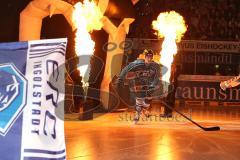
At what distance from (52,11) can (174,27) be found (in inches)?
155

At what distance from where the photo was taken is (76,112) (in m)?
14.3

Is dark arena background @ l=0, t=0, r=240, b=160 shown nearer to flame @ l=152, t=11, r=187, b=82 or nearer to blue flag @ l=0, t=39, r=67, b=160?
flame @ l=152, t=11, r=187, b=82

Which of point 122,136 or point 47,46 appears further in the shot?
point 122,136

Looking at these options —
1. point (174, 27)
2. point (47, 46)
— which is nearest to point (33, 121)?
point (47, 46)

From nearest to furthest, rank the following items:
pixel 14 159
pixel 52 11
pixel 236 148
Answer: pixel 14 159
pixel 236 148
pixel 52 11

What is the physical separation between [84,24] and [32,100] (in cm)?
980

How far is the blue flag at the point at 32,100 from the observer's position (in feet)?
12.7

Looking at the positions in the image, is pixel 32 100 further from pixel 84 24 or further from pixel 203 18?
pixel 203 18

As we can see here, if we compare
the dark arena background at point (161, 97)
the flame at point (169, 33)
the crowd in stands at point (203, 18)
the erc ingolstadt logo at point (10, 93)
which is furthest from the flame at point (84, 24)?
the erc ingolstadt logo at point (10, 93)

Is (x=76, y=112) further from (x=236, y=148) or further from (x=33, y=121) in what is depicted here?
(x=33, y=121)

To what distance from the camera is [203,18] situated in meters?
20.8

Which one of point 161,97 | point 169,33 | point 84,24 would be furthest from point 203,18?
point 84,24

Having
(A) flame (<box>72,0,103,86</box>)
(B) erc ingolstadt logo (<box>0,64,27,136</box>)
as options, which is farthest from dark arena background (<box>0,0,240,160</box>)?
(B) erc ingolstadt logo (<box>0,64,27,136</box>)

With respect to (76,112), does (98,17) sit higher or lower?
higher
